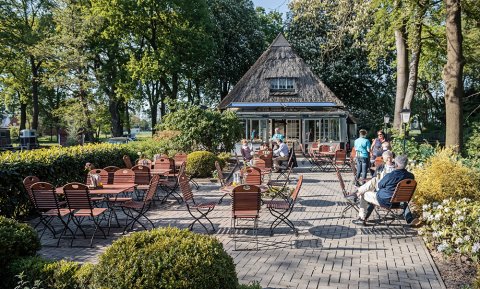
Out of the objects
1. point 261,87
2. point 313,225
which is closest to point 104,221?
point 313,225

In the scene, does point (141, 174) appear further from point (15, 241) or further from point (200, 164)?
point (200, 164)

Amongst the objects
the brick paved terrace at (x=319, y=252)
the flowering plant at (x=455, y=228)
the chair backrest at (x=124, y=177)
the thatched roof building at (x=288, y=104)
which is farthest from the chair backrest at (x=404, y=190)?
the thatched roof building at (x=288, y=104)

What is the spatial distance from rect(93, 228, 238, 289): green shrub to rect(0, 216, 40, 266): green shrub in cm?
170

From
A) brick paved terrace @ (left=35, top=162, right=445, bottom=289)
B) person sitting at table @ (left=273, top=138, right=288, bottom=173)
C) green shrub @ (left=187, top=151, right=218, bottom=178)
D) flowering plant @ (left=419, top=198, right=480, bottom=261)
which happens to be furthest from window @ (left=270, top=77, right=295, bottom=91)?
flowering plant @ (left=419, top=198, right=480, bottom=261)

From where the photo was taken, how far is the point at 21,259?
4.77 m

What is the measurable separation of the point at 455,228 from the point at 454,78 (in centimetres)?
660

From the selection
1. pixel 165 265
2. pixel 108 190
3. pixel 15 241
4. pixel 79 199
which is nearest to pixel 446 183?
pixel 165 265

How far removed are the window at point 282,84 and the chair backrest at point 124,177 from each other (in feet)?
70.1

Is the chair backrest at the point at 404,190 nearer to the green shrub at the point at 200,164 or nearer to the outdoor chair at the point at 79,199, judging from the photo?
the outdoor chair at the point at 79,199

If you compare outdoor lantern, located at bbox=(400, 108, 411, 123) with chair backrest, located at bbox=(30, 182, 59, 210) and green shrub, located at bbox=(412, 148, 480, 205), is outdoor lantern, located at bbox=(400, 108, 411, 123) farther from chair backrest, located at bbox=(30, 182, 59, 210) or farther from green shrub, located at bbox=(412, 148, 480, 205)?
chair backrest, located at bbox=(30, 182, 59, 210)

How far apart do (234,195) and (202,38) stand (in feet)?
93.3

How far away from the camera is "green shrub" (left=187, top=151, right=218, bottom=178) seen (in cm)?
1584

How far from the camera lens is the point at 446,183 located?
760 centimetres

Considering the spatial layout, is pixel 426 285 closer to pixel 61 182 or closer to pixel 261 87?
pixel 61 182
